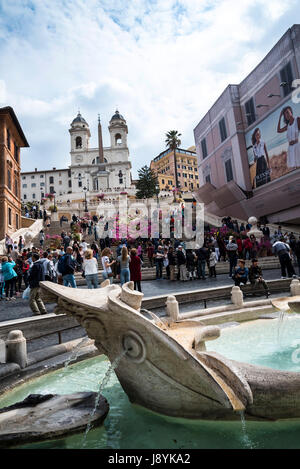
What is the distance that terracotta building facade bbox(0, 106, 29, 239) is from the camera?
1077 inches

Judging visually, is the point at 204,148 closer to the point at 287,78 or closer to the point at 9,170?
the point at 287,78

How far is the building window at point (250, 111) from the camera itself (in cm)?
2753

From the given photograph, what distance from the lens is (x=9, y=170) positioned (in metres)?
29.5

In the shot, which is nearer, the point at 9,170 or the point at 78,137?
the point at 9,170

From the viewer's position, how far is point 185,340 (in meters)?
2.89

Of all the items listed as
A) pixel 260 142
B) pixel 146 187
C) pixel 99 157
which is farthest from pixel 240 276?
pixel 99 157

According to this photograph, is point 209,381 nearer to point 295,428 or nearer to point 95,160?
point 295,428

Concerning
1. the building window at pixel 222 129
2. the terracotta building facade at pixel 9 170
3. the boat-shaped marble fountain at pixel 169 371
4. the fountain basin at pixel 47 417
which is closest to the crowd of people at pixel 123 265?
the fountain basin at pixel 47 417

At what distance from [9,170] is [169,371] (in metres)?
30.9

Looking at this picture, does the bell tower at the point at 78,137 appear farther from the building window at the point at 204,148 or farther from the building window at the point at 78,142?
the building window at the point at 204,148

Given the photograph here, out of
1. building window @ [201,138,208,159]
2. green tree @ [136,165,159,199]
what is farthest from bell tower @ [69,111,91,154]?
building window @ [201,138,208,159]

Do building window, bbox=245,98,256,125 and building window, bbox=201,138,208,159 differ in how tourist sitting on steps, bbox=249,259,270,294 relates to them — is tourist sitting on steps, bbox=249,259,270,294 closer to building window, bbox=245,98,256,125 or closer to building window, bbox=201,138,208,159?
building window, bbox=245,98,256,125

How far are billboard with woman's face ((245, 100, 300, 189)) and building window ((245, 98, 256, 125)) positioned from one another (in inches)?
45.7
